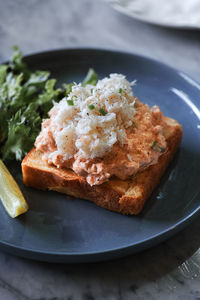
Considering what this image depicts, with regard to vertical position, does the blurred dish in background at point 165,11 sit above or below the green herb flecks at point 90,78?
above

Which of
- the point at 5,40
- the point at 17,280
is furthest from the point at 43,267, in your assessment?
the point at 5,40

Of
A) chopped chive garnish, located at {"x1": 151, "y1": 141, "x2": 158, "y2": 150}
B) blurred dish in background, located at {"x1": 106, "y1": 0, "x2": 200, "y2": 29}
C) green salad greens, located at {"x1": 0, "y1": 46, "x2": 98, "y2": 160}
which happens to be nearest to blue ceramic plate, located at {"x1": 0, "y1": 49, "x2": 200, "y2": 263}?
green salad greens, located at {"x1": 0, "y1": 46, "x2": 98, "y2": 160}

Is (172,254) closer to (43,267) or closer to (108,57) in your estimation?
(43,267)

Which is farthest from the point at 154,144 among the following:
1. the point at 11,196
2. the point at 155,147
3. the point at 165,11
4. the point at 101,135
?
the point at 165,11

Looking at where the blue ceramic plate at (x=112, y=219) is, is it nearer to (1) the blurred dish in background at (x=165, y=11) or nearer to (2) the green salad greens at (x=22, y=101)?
(2) the green salad greens at (x=22, y=101)

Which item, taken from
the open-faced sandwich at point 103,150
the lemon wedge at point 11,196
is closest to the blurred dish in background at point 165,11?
the open-faced sandwich at point 103,150

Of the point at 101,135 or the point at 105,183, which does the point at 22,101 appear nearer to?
the point at 101,135
